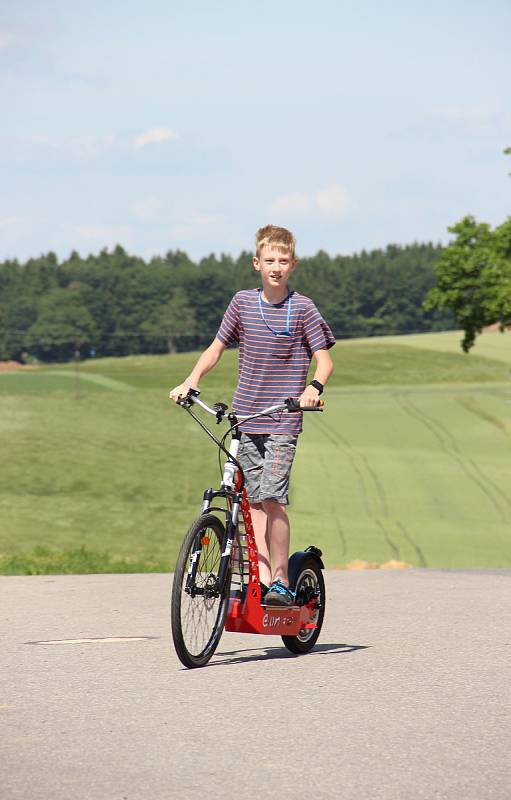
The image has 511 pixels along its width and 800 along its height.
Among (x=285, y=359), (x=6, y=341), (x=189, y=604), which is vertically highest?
(x=285, y=359)

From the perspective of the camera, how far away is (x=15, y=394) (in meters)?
53.3

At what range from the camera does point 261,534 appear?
7.95 metres

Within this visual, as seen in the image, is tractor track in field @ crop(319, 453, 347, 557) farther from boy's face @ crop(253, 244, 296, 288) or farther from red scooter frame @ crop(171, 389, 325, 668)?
boy's face @ crop(253, 244, 296, 288)

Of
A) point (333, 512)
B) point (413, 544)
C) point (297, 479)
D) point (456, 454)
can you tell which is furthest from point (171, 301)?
point (413, 544)

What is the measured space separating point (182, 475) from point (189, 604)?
2693 centimetres

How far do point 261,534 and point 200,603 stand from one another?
0.76 meters

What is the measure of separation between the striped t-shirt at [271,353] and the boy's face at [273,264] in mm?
143

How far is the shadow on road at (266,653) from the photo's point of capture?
7734mm

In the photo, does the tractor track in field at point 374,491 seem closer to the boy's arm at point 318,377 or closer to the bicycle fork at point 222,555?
the boy's arm at point 318,377

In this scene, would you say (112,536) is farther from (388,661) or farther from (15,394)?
(15,394)

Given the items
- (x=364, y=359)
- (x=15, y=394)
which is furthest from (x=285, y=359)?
(x=364, y=359)

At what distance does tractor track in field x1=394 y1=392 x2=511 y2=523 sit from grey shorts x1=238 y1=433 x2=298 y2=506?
22.3 metres

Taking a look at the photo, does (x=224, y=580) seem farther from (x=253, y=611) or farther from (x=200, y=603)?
(x=253, y=611)

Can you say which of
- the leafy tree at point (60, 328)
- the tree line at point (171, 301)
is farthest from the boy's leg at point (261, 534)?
the tree line at point (171, 301)
